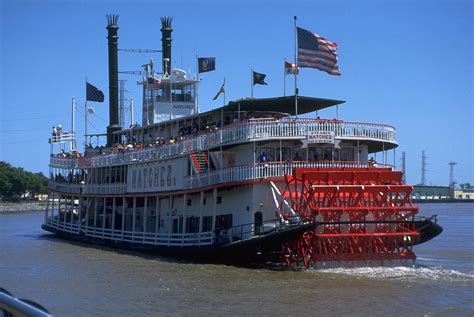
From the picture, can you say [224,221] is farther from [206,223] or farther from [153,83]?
[153,83]

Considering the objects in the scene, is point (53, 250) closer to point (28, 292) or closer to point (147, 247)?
point (147, 247)

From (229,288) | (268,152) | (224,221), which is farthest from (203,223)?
(229,288)

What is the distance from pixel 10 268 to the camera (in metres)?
23.2

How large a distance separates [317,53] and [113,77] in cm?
1948

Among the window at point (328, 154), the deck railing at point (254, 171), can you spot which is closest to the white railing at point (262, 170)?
the deck railing at point (254, 171)

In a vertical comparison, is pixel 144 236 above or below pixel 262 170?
below

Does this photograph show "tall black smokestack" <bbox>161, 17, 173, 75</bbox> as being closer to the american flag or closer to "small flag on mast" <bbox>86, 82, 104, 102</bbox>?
"small flag on mast" <bbox>86, 82, 104, 102</bbox>

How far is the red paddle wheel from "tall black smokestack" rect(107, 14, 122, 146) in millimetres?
19294

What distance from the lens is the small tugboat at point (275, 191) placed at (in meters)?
20.4

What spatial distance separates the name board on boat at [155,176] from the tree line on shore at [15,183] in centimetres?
7500

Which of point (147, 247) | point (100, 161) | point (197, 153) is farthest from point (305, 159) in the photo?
point (100, 161)

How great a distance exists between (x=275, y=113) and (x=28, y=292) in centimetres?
1100

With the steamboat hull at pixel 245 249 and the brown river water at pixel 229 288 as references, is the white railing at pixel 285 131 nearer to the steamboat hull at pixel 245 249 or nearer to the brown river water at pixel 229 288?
the steamboat hull at pixel 245 249

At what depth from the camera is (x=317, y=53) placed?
22.5 m
